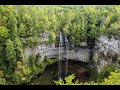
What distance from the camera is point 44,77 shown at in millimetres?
9094

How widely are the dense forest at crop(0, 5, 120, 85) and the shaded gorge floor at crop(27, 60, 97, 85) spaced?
23 centimetres

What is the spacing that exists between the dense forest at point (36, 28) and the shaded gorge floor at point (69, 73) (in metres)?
0.23

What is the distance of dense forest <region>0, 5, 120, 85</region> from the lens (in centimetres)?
866

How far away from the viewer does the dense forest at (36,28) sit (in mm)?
8656

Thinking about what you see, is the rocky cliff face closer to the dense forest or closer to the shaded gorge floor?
the dense forest

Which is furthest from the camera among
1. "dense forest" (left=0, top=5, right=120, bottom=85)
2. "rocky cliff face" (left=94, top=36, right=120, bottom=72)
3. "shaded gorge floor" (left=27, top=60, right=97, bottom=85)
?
"rocky cliff face" (left=94, top=36, right=120, bottom=72)

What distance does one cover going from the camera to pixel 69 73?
930 cm

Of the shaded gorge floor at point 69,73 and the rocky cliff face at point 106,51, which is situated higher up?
the rocky cliff face at point 106,51

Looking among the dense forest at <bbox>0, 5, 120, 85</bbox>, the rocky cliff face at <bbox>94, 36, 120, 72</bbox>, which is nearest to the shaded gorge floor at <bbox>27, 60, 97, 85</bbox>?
the dense forest at <bbox>0, 5, 120, 85</bbox>

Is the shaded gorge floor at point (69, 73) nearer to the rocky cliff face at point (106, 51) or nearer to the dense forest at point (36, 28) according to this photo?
the dense forest at point (36, 28)

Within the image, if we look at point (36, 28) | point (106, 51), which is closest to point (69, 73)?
point (106, 51)

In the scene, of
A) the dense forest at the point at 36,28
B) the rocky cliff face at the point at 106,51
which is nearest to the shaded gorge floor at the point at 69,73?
the dense forest at the point at 36,28

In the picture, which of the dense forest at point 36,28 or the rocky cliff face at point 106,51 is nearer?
the dense forest at point 36,28
